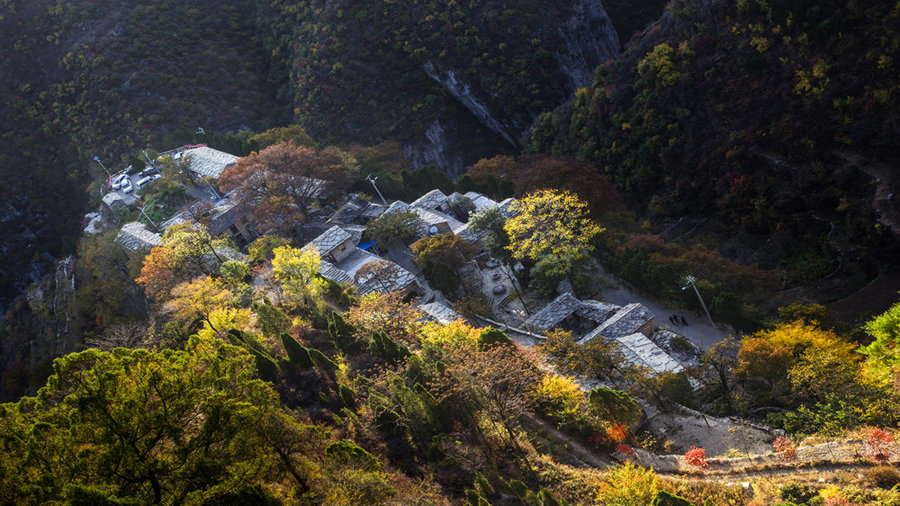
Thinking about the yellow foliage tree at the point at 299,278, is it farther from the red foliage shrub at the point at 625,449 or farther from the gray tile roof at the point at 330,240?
the red foliage shrub at the point at 625,449

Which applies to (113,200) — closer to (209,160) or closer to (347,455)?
(209,160)

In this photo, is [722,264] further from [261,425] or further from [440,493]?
[261,425]

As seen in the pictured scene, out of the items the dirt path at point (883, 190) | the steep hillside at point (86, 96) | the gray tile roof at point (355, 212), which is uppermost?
the steep hillside at point (86, 96)

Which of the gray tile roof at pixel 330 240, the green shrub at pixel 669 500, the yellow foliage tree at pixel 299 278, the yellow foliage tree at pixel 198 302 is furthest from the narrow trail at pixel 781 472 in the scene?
the gray tile roof at pixel 330 240

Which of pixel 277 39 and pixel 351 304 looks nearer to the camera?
pixel 351 304

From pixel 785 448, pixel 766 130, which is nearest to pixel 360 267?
pixel 785 448

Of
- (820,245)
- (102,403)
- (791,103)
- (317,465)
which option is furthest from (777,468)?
(791,103)
